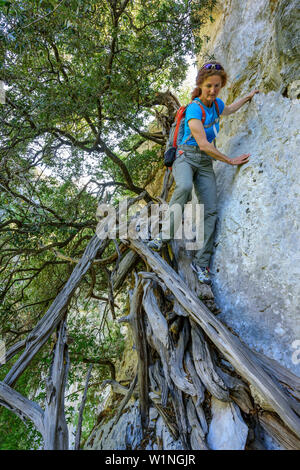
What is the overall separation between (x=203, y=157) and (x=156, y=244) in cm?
88

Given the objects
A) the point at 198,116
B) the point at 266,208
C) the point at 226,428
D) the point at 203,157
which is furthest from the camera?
the point at 203,157

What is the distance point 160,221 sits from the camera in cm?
294

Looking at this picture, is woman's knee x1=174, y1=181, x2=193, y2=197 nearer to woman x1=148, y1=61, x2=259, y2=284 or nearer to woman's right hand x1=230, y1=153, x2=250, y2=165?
woman x1=148, y1=61, x2=259, y2=284

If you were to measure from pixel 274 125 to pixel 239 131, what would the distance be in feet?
1.72

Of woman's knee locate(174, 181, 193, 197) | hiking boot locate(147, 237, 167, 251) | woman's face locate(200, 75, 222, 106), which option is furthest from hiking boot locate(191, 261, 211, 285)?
woman's face locate(200, 75, 222, 106)

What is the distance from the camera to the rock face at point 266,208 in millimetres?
1921

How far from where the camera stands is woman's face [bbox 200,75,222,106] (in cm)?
246

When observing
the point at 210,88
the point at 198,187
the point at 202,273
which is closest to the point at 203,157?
the point at 198,187

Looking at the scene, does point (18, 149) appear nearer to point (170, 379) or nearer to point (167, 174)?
point (167, 174)

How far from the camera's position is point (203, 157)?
8.62 feet

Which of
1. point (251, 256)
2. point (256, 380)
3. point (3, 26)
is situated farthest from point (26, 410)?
point (3, 26)

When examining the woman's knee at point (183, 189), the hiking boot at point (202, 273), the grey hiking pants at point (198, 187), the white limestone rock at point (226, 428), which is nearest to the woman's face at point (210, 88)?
the grey hiking pants at point (198, 187)

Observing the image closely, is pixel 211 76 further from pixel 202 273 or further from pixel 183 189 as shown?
pixel 202 273

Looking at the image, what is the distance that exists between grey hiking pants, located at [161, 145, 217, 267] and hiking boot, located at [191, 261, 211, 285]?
4 cm
